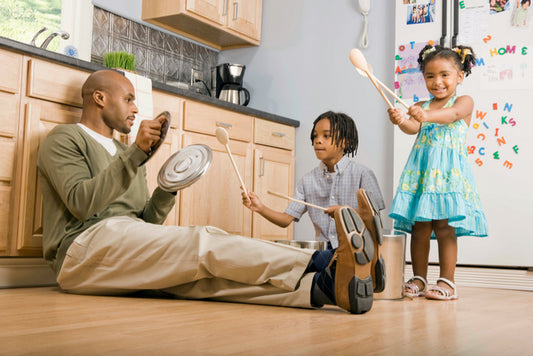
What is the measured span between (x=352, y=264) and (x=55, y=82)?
4.82ft

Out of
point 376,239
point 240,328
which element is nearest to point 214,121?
point 376,239

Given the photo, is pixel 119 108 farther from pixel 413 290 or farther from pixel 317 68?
pixel 317 68

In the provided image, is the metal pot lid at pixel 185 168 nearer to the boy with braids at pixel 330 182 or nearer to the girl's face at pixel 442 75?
the boy with braids at pixel 330 182

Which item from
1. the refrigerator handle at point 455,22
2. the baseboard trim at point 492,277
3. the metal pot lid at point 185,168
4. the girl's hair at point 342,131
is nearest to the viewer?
the metal pot lid at point 185,168

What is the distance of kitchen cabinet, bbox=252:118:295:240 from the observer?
140 inches

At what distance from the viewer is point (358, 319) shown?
1.58 m

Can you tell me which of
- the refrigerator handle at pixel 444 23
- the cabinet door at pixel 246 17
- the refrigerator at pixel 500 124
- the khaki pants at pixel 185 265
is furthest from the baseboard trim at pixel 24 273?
the refrigerator handle at pixel 444 23

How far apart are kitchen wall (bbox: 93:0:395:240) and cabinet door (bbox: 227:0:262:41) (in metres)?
0.06

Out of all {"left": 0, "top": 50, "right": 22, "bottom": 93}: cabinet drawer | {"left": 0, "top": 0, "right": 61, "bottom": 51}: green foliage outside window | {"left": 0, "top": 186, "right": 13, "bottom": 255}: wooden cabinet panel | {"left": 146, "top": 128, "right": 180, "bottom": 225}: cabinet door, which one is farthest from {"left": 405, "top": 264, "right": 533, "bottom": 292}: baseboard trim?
{"left": 0, "top": 0, "right": 61, "bottom": 51}: green foliage outside window

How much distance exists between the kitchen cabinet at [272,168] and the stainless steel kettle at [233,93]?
0.28m

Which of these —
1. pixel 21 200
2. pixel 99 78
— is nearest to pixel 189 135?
pixel 99 78

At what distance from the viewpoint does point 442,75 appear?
2439mm

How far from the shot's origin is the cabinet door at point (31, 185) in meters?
2.34

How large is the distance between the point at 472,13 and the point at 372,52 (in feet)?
2.10
